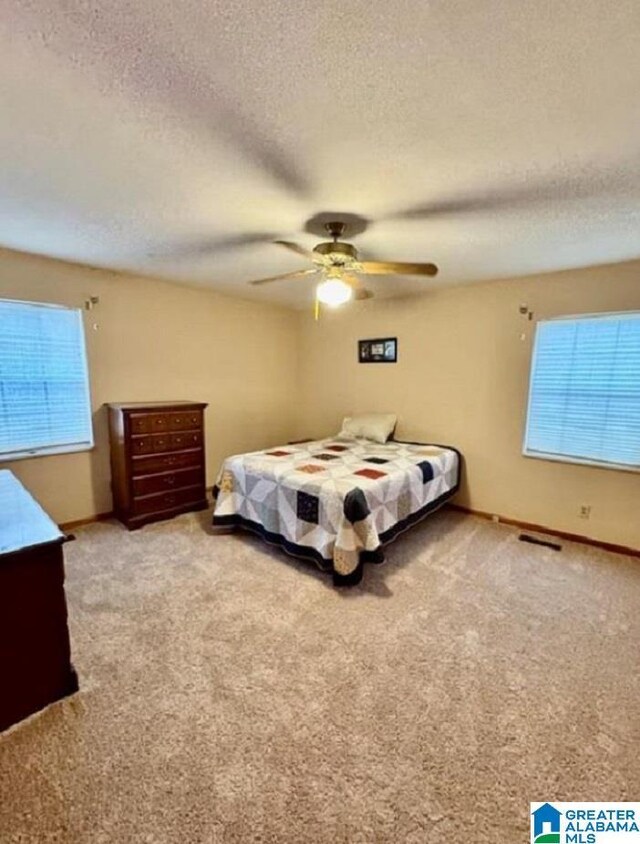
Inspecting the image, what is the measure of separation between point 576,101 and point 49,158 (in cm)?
199

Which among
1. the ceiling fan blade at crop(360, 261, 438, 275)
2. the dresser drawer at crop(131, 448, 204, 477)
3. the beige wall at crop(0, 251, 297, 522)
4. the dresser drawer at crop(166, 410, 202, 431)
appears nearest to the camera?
the ceiling fan blade at crop(360, 261, 438, 275)

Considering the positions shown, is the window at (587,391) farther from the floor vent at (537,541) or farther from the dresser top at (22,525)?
the dresser top at (22,525)

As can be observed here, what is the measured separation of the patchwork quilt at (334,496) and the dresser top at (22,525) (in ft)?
4.76

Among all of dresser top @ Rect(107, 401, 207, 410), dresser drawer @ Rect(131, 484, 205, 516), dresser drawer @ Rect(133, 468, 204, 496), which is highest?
dresser top @ Rect(107, 401, 207, 410)

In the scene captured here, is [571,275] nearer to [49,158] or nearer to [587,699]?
[587,699]

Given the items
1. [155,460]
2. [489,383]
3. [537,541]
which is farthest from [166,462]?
[537,541]

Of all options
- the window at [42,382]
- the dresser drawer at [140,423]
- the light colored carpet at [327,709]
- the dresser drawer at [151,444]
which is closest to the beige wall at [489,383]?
the light colored carpet at [327,709]

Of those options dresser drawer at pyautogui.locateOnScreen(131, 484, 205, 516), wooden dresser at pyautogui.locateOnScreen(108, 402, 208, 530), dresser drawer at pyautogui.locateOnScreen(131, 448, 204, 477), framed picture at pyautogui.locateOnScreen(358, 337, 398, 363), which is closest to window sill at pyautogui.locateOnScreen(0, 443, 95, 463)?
wooden dresser at pyautogui.locateOnScreen(108, 402, 208, 530)

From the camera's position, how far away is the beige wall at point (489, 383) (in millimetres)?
3057

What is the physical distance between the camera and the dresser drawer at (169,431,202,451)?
351cm

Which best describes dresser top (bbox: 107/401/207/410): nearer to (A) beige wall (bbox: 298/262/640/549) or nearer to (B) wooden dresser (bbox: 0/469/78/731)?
(B) wooden dresser (bbox: 0/469/78/731)

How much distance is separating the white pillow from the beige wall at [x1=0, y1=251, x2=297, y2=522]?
3.95 feet

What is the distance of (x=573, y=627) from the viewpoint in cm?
213

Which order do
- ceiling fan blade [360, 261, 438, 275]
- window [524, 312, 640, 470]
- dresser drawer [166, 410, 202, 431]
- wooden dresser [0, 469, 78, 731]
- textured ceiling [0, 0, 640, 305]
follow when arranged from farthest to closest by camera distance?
dresser drawer [166, 410, 202, 431]
window [524, 312, 640, 470]
ceiling fan blade [360, 261, 438, 275]
wooden dresser [0, 469, 78, 731]
textured ceiling [0, 0, 640, 305]
